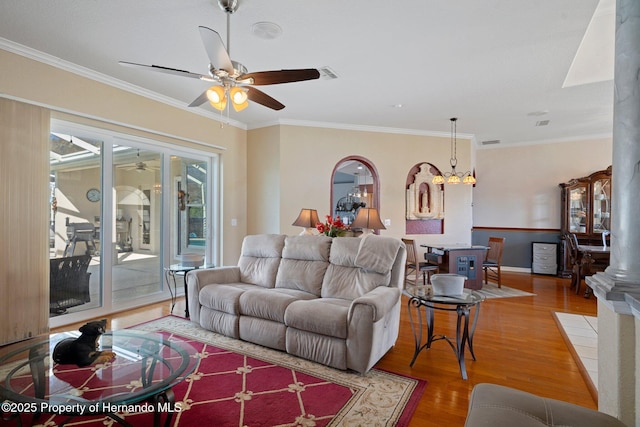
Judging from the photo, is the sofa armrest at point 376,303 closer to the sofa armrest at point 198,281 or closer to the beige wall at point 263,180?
the sofa armrest at point 198,281

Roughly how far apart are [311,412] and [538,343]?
8.46ft

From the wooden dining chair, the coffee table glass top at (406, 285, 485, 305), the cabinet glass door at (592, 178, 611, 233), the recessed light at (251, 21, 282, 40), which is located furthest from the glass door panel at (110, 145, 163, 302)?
the cabinet glass door at (592, 178, 611, 233)

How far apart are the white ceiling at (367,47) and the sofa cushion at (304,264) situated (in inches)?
78.5

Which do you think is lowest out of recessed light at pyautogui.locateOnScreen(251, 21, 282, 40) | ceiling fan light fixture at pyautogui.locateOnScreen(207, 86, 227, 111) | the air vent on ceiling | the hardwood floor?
the hardwood floor

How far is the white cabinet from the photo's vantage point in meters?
7.00

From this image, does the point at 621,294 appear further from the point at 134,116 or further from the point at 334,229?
the point at 134,116

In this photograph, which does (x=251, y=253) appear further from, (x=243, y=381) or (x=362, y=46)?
(x=362, y=46)

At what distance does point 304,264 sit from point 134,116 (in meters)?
3.02

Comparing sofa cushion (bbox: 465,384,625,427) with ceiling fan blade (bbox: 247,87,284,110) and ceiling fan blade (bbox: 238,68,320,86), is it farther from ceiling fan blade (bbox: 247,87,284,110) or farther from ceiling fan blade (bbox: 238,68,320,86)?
ceiling fan blade (bbox: 247,87,284,110)

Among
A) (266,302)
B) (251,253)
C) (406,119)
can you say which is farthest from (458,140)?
(266,302)

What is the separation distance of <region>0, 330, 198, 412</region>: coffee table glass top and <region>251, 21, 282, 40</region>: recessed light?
265cm

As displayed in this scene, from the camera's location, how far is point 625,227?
144 cm

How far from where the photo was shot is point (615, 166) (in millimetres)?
1535

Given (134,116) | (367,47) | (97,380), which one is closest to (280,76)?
(367,47)
